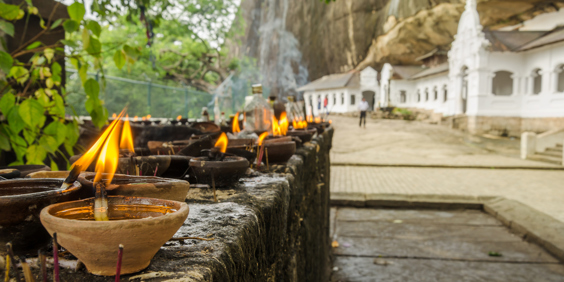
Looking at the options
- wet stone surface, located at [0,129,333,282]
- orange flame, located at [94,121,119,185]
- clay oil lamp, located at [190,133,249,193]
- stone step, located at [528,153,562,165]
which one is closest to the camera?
wet stone surface, located at [0,129,333,282]

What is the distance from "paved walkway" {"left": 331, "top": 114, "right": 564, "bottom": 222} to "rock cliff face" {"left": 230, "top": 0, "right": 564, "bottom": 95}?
10810 millimetres

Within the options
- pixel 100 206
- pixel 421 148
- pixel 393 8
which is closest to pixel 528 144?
pixel 421 148

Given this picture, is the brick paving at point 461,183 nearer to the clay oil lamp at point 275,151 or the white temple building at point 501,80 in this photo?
the clay oil lamp at point 275,151

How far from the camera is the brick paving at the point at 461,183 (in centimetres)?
796

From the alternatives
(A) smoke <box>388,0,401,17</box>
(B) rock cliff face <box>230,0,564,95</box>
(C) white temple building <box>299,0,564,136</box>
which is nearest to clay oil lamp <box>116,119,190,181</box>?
(C) white temple building <box>299,0,564,136</box>

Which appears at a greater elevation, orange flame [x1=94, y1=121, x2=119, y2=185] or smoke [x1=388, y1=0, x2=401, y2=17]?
smoke [x1=388, y1=0, x2=401, y2=17]

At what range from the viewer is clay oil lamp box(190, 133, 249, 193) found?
142 cm

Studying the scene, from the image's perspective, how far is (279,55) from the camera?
44.8 meters

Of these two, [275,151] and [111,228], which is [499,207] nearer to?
[275,151]

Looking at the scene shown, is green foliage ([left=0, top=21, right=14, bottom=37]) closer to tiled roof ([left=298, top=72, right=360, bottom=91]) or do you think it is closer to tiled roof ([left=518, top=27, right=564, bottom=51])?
tiled roof ([left=518, top=27, right=564, bottom=51])

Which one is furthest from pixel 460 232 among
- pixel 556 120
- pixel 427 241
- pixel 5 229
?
pixel 556 120

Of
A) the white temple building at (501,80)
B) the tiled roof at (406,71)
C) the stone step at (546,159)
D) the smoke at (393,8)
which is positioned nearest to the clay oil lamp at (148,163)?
the stone step at (546,159)

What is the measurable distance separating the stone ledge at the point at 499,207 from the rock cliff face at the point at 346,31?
19210 mm

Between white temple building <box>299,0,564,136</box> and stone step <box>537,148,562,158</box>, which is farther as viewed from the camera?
white temple building <box>299,0,564,136</box>
